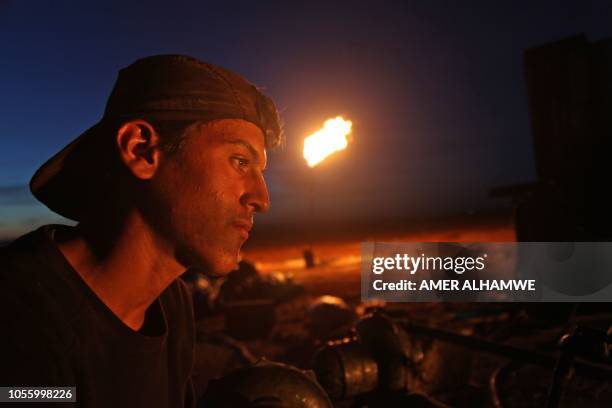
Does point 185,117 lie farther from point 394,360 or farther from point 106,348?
point 394,360

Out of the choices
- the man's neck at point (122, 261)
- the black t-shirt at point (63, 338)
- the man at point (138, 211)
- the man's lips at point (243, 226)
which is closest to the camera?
the black t-shirt at point (63, 338)

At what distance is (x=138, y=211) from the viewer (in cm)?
168

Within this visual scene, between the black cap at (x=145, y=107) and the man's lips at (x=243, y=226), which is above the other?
the black cap at (x=145, y=107)

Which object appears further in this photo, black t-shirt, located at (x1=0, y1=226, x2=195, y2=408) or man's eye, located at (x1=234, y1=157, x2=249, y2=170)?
man's eye, located at (x1=234, y1=157, x2=249, y2=170)

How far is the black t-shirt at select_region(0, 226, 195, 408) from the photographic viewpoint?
A: 52.7 inches

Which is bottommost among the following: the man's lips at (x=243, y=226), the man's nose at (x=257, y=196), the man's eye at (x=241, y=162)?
the man's lips at (x=243, y=226)

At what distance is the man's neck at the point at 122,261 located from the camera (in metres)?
1.64

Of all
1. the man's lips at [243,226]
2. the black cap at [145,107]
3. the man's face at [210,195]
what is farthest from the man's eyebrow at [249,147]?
the man's lips at [243,226]

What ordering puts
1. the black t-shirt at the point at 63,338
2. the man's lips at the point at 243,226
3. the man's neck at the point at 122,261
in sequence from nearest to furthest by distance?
the black t-shirt at the point at 63,338
the man's neck at the point at 122,261
the man's lips at the point at 243,226

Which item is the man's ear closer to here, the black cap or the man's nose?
the black cap

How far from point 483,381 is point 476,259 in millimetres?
3859

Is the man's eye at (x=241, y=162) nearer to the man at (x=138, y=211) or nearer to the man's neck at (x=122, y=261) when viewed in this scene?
the man at (x=138, y=211)

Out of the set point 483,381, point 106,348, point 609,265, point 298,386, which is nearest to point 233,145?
point 106,348

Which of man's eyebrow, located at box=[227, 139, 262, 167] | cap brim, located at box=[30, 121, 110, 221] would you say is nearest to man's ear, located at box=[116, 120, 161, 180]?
cap brim, located at box=[30, 121, 110, 221]
